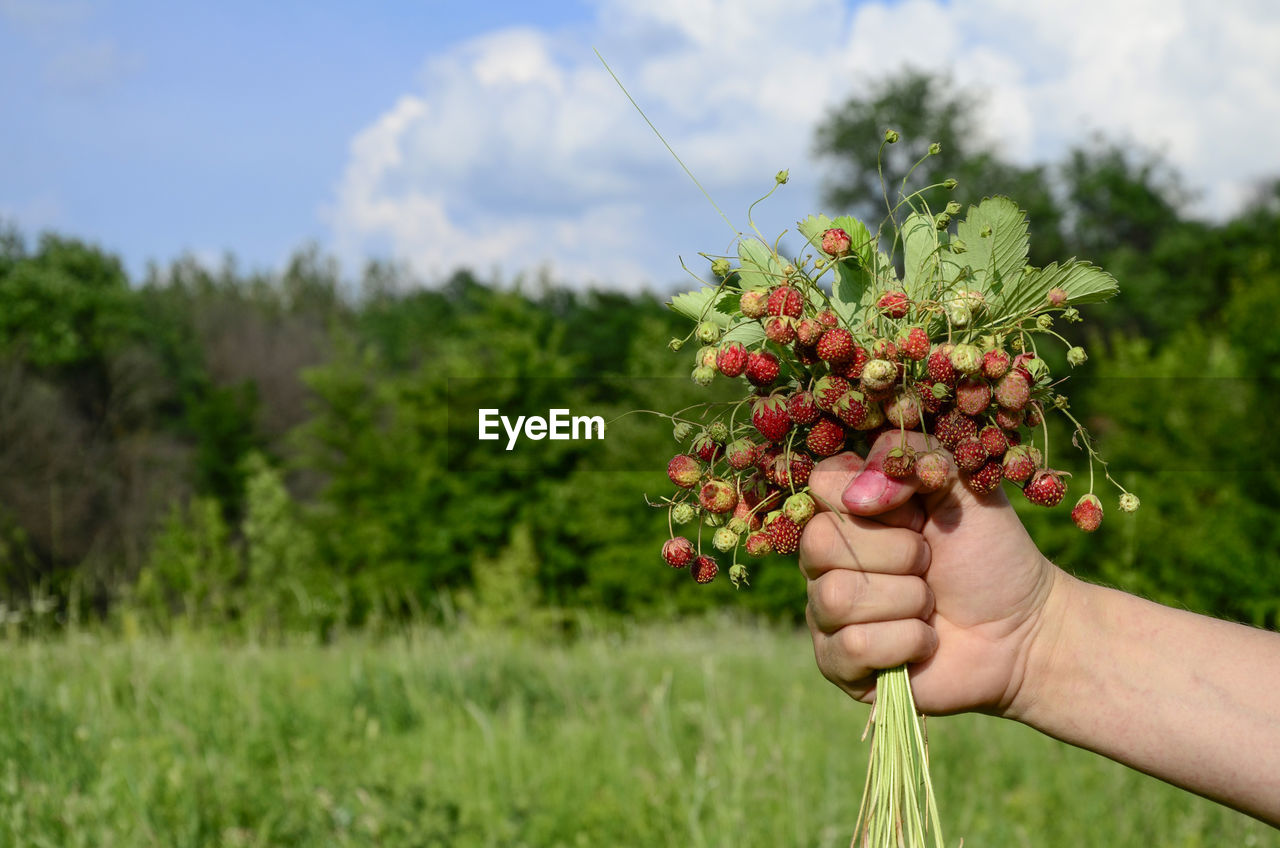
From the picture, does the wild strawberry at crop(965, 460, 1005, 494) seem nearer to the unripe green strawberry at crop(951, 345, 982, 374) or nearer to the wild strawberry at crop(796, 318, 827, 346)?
the unripe green strawberry at crop(951, 345, 982, 374)

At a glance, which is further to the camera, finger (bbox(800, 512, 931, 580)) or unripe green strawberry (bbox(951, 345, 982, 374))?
finger (bbox(800, 512, 931, 580))

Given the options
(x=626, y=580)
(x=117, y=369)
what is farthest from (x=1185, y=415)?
(x=117, y=369)

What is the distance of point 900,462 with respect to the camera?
127 cm

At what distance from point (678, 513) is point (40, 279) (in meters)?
42.3

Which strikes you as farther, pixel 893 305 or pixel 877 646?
pixel 877 646

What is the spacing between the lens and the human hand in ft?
4.67

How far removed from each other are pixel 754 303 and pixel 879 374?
208 millimetres

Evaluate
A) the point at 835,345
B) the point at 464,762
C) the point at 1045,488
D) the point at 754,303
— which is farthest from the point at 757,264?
the point at 464,762

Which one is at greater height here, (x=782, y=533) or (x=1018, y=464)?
(x=1018, y=464)

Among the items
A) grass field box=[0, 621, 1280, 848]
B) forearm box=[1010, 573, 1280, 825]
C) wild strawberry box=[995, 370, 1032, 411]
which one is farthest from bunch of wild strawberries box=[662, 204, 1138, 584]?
grass field box=[0, 621, 1280, 848]

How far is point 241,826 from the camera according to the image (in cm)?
336

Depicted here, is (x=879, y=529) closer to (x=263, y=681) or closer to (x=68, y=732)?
(x=68, y=732)

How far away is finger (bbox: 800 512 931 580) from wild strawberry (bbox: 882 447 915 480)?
0.15 metres

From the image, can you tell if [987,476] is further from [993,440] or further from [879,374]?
[879,374]
